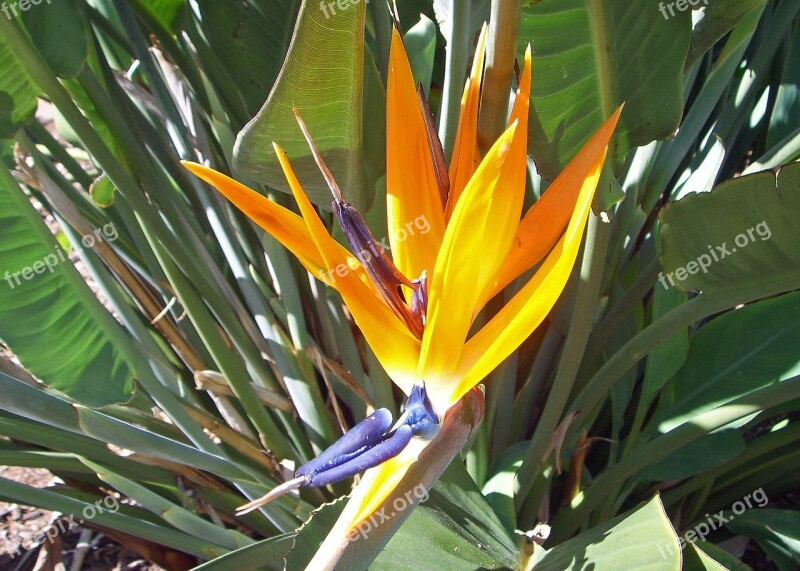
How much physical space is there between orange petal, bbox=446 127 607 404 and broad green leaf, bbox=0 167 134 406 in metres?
0.38

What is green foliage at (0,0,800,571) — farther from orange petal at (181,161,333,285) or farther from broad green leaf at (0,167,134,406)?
orange petal at (181,161,333,285)

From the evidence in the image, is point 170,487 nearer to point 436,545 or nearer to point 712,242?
point 436,545

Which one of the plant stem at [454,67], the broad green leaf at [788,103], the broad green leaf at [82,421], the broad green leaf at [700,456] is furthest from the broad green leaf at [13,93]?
the broad green leaf at [788,103]

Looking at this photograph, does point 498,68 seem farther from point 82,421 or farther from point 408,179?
point 82,421

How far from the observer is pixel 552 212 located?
→ 54 cm

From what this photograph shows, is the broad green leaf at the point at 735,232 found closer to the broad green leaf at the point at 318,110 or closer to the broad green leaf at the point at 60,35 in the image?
the broad green leaf at the point at 318,110

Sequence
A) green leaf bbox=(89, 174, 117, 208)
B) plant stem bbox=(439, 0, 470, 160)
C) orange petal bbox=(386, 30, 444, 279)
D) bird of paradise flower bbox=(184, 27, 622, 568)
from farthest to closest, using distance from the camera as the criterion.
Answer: green leaf bbox=(89, 174, 117, 208) < plant stem bbox=(439, 0, 470, 160) < orange petal bbox=(386, 30, 444, 279) < bird of paradise flower bbox=(184, 27, 622, 568)

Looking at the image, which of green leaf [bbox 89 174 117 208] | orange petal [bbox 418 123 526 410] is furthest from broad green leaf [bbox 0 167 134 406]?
orange petal [bbox 418 123 526 410]

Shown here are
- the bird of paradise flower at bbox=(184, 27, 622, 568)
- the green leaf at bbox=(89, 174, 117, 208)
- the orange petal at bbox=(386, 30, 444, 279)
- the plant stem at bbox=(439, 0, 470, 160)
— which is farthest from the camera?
the green leaf at bbox=(89, 174, 117, 208)

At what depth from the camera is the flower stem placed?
1.87 feet

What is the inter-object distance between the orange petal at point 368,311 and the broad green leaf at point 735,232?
10.0 inches

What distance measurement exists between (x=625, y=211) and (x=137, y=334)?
621 millimetres

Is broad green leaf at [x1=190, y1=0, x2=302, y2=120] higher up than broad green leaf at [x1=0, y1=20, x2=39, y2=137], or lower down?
higher up

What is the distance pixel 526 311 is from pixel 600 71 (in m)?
0.30
